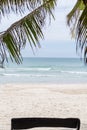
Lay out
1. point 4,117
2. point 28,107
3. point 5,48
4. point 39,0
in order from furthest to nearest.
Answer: point 28,107 → point 4,117 → point 39,0 → point 5,48

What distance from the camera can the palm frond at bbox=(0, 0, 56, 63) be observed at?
420 centimetres

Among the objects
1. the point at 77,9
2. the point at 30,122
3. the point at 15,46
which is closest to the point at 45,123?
the point at 30,122

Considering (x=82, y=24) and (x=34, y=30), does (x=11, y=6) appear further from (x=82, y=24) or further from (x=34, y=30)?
(x=82, y=24)

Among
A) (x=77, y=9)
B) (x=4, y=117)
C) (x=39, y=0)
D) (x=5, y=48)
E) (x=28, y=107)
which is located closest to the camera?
(x=5, y=48)

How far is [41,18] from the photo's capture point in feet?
14.6

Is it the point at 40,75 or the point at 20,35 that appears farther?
the point at 40,75

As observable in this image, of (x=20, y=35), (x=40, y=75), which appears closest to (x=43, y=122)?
(x=20, y=35)

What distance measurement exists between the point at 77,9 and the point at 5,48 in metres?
2.64

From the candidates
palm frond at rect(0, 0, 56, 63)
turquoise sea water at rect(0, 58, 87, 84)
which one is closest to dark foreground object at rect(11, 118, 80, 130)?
palm frond at rect(0, 0, 56, 63)

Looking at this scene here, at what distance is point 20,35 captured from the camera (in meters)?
4.27

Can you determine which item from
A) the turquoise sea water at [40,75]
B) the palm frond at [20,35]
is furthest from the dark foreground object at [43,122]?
the turquoise sea water at [40,75]

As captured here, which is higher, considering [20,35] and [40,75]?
[20,35]

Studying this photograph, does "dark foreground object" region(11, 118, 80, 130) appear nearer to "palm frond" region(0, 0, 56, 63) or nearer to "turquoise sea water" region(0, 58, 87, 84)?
"palm frond" region(0, 0, 56, 63)

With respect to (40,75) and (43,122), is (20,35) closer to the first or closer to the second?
(43,122)
